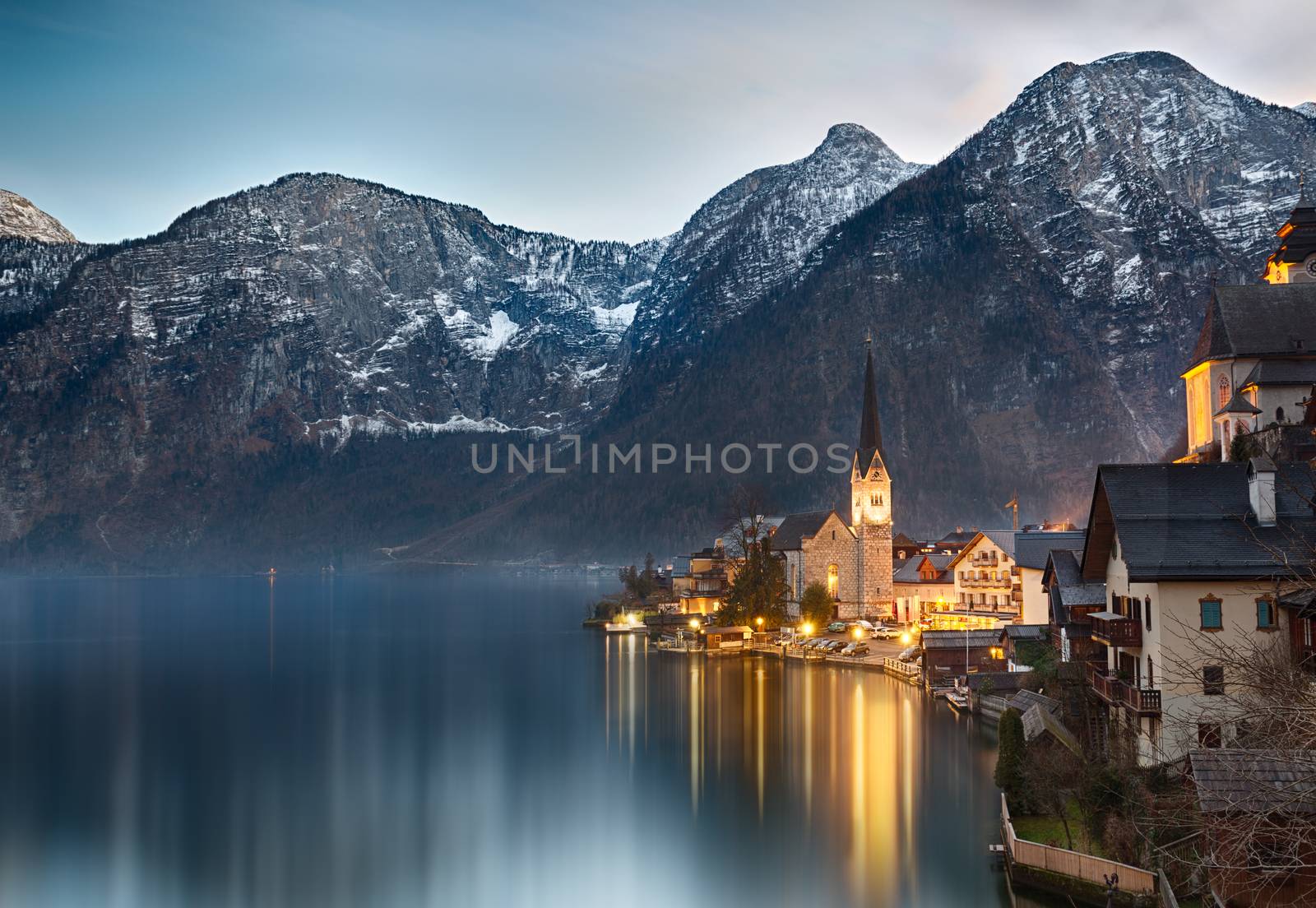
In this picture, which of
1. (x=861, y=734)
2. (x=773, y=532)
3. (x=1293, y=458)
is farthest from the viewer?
(x=773, y=532)

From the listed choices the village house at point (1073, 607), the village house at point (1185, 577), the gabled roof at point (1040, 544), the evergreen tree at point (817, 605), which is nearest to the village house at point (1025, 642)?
the gabled roof at point (1040, 544)

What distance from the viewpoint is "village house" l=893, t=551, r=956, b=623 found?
102375 mm

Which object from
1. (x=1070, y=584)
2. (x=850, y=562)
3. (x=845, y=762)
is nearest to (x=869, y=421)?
(x=850, y=562)

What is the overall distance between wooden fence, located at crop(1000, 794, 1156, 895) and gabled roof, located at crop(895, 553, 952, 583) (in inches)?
2658

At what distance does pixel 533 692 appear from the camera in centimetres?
8350

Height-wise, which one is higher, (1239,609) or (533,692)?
(1239,609)

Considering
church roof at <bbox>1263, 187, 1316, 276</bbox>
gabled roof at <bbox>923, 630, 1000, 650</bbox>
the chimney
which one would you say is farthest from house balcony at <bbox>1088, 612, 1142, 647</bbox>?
church roof at <bbox>1263, 187, 1316, 276</bbox>

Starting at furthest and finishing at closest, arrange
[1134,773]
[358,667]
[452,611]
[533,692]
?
[452,611] → [358,667] → [533,692] → [1134,773]

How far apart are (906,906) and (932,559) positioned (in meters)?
73.3

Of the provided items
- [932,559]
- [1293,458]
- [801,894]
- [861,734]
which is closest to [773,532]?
[932,559]

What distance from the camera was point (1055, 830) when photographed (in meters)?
35.8

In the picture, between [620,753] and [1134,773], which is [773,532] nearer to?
[620,753]

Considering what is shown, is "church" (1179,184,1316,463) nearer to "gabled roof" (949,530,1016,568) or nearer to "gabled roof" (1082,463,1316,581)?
"gabled roof" (1082,463,1316,581)

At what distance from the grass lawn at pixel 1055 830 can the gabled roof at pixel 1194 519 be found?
7106 millimetres
